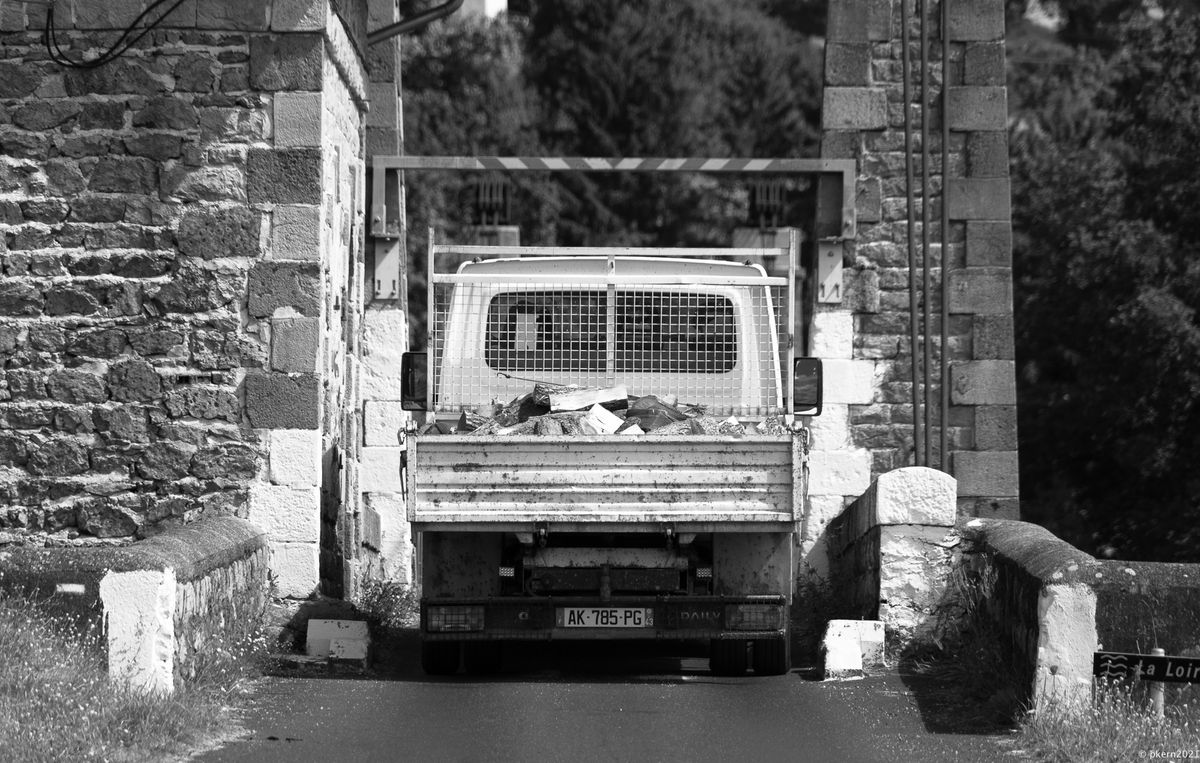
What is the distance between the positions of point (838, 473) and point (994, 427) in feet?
4.22

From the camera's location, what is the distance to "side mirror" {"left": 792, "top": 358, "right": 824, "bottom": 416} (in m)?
11.3

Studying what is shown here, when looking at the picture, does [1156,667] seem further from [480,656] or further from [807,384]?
[480,656]

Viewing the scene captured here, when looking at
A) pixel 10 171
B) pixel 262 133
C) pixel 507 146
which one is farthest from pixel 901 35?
pixel 507 146

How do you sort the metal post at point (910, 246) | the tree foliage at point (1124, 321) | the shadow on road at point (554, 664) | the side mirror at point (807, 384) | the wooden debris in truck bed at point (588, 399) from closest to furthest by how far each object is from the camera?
the shadow on road at point (554, 664) → the wooden debris in truck bed at point (588, 399) → the side mirror at point (807, 384) → the metal post at point (910, 246) → the tree foliage at point (1124, 321)

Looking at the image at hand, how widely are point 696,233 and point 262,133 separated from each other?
1099 inches

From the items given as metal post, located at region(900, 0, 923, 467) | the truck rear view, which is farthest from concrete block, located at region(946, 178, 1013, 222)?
the truck rear view

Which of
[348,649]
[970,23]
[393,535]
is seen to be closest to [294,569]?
[348,649]

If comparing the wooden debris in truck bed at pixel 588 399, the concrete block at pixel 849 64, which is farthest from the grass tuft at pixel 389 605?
the concrete block at pixel 849 64

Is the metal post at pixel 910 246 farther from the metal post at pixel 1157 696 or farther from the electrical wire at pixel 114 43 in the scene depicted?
the metal post at pixel 1157 696

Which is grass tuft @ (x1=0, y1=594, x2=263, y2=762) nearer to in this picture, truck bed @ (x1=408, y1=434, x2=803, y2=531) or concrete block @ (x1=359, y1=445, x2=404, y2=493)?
truck bed @ (x1=408, y1=434, x2=803, y2=531)

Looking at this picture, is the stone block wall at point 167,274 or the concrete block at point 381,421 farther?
the concrete block at point 381,421

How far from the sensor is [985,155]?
1452 cm

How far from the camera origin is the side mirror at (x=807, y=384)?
37.1 feet

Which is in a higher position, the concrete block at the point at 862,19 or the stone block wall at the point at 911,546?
the concrete block at the point at 862,19
